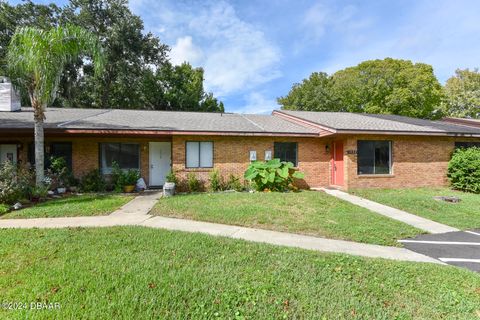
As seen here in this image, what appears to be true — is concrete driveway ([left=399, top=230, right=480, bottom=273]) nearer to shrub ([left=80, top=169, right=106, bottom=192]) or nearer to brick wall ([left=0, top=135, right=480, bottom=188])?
brick wall ([left=0, top=135, right=480, bottom=188])

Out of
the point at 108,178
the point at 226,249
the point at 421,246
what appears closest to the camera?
the point at 226,249

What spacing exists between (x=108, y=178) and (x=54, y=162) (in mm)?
2109

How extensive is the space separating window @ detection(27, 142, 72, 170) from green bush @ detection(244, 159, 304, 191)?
7900mm

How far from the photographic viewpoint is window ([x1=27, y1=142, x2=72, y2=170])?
444 inches

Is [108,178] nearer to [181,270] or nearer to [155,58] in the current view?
[181,270]

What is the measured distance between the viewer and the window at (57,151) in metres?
11.3

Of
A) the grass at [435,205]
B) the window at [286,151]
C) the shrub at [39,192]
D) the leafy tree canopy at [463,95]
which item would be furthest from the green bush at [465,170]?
the leafy tree canopy at [463,95]

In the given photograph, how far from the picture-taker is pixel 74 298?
3109mm

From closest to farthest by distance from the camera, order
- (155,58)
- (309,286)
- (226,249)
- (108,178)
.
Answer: (309,286), (226,249), (108,178), (155,58)

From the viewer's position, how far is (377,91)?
29.8m

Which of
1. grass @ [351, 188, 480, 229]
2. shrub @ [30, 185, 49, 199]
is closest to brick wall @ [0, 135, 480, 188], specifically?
grass @ [351, 188, 480, 229]

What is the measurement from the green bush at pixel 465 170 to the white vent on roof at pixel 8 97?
73.7 feet

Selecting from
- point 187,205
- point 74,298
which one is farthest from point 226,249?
point 187,205

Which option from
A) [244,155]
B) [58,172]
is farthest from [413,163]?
[58,172]
